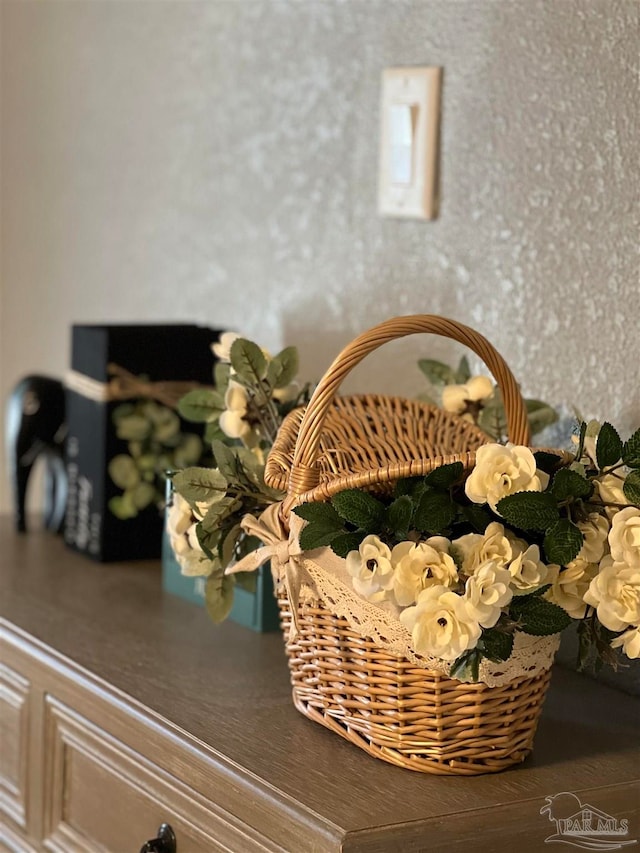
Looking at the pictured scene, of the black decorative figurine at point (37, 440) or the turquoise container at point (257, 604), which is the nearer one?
the turquoise container at point (257, 604)

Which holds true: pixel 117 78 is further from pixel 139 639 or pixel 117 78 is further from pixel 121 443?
pixel 139 639

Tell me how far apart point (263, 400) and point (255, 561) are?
0.22 meters

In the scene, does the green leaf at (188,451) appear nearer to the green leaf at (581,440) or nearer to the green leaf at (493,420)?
the green leaf at (493,420)

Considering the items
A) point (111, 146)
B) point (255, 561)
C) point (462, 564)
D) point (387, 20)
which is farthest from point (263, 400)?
point (111, 146)

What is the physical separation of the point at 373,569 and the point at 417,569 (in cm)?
3

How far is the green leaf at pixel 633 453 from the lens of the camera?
2.74 feet

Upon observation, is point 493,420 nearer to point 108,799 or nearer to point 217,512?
point 217,512

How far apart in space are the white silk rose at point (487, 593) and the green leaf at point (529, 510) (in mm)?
34

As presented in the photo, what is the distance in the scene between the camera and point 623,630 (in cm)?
88

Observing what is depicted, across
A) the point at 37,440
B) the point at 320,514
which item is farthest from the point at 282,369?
the point at 37,440

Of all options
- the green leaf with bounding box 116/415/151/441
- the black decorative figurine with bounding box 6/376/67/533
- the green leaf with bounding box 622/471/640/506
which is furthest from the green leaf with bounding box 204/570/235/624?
the black decorative figurine with bounding box 6/376/67/533

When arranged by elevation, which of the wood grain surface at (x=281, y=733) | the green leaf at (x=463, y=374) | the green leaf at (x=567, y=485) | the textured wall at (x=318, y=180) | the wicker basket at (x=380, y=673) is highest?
the textured wall at (x=318, y=180)

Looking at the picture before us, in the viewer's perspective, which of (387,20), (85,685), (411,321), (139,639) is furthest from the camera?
(387,20)

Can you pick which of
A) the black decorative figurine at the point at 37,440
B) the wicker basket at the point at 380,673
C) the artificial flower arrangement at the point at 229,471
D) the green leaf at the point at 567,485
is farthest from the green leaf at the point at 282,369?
the black decorative figurine at the point at 37,440
